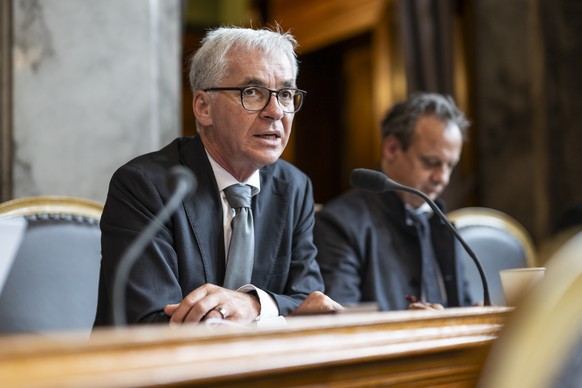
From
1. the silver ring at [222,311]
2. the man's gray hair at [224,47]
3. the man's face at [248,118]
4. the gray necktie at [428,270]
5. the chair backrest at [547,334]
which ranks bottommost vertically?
the gray necktie at [428,270]

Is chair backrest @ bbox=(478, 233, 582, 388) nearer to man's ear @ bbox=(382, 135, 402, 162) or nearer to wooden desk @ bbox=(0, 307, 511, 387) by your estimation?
wooden desk @ bbox=(0, 307, 511, 387)

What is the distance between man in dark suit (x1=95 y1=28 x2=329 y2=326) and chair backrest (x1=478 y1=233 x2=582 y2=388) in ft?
2.84

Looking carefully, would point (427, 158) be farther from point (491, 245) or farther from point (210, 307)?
point (210, 307)

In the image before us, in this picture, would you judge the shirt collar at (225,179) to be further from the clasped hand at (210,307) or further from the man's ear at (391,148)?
the man's ear at (391,148)

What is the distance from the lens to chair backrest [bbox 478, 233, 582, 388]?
2.23 ft

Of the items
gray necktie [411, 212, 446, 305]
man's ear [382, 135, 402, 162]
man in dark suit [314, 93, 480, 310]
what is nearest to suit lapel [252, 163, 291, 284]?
man in dark suit [314, 93, 480, 310]

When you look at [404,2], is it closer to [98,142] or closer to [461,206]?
[461,206]

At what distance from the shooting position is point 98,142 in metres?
2.61

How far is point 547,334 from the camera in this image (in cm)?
68

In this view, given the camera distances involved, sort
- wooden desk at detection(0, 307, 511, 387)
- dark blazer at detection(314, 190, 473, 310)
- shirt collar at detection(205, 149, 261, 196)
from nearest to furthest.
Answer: wooden desk at detection(0, 307, 511, 387) < shirt collar at detection(205, 149, 261, 196) < dark blazer at detection(314, 190, 473, 310)

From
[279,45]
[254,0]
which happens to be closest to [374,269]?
[279,45]

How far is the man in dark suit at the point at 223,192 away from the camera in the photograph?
1590mm

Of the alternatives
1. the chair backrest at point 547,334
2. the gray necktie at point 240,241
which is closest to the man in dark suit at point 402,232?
the gray necktie at point 240,241

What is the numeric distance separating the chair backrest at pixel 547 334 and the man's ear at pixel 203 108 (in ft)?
4.00
